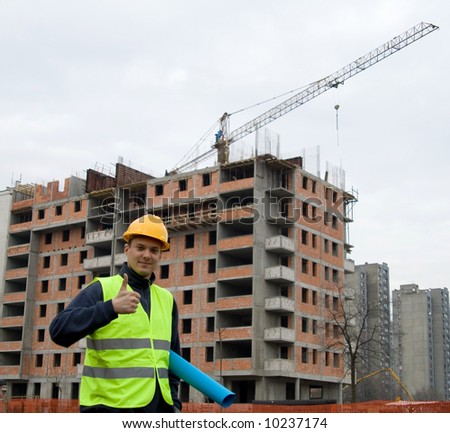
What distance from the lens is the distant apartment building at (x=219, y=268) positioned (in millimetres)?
47875

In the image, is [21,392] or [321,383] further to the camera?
[21,392]

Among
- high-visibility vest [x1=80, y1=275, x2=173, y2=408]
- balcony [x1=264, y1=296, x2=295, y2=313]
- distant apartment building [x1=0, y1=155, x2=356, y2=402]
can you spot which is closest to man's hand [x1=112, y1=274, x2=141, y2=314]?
high-visibility vest [x1=80, y1=275, x2=173, y2=408]

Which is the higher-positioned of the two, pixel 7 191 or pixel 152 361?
pixel 7 191

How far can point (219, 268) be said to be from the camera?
48.8m

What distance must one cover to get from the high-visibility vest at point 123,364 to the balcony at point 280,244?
44.2m

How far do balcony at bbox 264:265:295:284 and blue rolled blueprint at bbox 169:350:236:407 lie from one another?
4376 centimetres

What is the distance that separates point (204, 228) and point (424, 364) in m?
68.0

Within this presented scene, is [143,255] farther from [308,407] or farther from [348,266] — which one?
[348,266]

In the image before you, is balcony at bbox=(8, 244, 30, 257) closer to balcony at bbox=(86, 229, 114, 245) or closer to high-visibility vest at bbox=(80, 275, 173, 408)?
balcony at bbox=(86, 229, 114, 245)

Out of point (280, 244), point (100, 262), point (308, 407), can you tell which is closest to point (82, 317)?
point (308, 407)

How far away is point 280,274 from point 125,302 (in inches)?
1743

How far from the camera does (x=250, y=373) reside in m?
46.1
